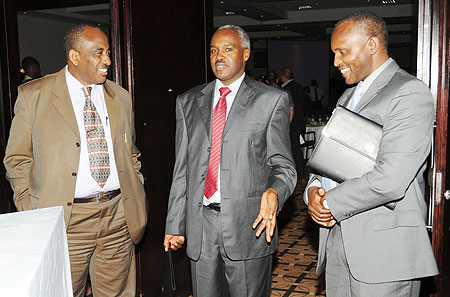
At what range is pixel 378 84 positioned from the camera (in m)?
2.14

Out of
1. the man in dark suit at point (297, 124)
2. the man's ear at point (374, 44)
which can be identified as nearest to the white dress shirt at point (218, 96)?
the man's ear at point (374, 44)

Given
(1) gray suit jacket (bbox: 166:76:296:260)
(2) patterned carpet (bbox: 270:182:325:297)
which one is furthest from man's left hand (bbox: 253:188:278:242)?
(2) patterned carpet (bbox: 270:182:325:297)

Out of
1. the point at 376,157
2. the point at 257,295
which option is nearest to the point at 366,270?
the point at 376,157

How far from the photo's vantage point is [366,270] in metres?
2.13

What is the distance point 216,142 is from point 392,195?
929 mm

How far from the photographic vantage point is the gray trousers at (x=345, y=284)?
6.97ft

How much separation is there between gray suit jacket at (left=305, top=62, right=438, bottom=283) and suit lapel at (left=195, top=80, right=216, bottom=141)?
78 cm

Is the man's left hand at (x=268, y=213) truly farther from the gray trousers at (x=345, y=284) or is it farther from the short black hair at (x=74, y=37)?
the short black hair at (x=74, y=37)

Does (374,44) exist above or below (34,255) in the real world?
above

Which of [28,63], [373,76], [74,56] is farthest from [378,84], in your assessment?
[28,63]

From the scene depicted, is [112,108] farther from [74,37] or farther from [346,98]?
[346,98]

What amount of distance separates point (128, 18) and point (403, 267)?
2370mm

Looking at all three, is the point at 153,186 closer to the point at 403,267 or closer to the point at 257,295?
the point at 257,295

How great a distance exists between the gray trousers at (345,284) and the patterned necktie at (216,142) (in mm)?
629
